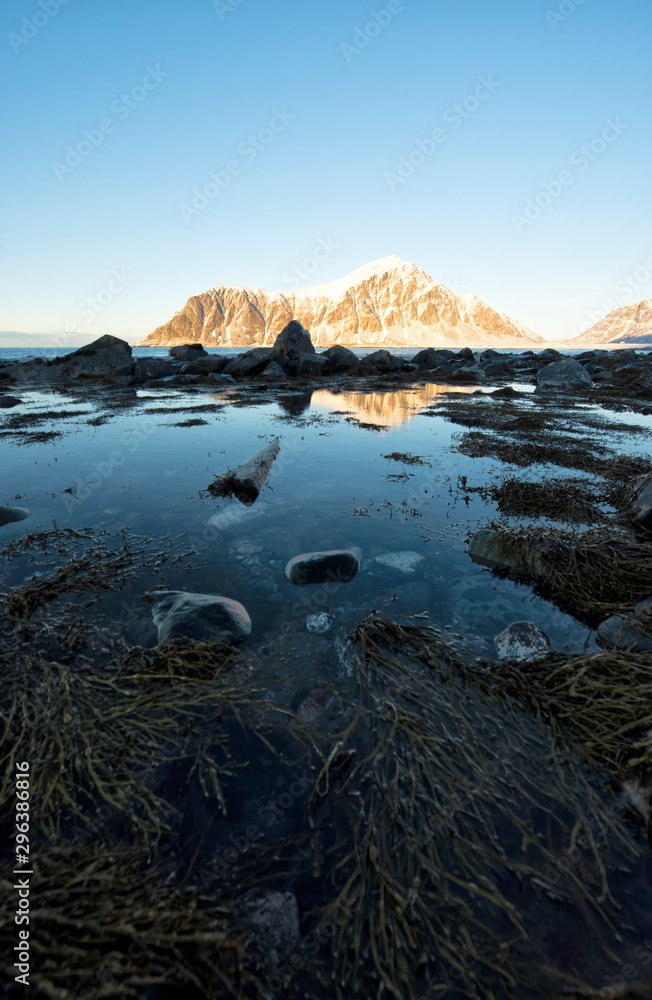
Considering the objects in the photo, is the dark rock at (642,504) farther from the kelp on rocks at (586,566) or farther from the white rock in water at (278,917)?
the white rock in water at (278,917)

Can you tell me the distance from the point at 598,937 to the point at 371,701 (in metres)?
1.58

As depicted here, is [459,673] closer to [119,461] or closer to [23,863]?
[23,863]

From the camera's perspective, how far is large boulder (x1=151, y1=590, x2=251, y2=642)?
140 inches

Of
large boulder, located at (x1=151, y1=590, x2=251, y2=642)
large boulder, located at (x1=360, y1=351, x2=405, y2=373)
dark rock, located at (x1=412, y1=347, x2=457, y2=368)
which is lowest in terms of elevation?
large boulder, located at (x1=151, y1=590, x2=251, y2=642)

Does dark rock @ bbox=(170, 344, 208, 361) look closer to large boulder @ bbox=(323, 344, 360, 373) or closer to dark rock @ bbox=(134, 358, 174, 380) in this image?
dark rock @ bbox=(134, 358, 174, 380)

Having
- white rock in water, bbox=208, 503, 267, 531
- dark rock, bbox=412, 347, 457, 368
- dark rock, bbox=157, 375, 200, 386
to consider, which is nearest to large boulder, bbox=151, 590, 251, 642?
white rock in water, bbox=208, 503, 267, 531

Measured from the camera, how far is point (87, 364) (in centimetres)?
3078

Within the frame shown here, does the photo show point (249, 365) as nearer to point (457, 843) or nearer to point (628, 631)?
point (628, 631)

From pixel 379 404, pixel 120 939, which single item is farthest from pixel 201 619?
pixel 379 404

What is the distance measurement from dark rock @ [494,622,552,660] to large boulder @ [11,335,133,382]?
118 feet

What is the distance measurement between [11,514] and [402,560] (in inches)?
247

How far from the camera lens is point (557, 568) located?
4.57 metres

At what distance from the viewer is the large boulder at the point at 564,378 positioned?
28031 mm

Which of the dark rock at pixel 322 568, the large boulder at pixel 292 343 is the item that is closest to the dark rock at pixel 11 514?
the dark rock at pixel 322 568
